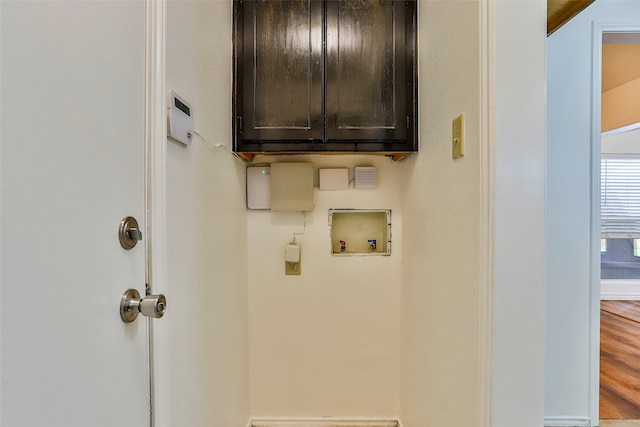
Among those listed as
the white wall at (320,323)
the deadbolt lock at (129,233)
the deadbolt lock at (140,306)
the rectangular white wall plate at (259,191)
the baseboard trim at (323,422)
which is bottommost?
the baseboard trim at (323,422)

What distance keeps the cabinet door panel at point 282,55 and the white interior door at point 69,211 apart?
68 cm

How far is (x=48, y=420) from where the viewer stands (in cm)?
47

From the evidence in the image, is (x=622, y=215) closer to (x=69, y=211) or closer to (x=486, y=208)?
(x=486, y=208)

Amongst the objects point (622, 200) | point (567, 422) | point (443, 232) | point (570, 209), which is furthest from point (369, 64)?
point (622, 200)

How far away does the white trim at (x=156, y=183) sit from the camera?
75 cm

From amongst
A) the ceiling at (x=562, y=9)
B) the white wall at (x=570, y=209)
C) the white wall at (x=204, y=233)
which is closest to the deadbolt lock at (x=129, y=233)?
the white wall at (x=204, y=233)

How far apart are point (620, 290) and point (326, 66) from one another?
504 cm

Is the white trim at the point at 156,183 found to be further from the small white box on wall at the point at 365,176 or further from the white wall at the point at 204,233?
the small white box on wall at the point at 365,176

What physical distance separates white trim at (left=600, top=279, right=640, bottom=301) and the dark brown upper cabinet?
4.43 metres

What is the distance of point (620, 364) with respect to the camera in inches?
84.7

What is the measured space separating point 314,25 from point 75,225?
4.27 feet

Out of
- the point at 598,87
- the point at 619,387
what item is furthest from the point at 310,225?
the point at 619,387

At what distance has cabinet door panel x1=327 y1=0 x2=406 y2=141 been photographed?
4.42 feet

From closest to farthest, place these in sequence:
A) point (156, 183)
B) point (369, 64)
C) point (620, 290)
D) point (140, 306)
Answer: point (140, 306) → point (156, 183) → point (369, 64) → point (620, 290)
